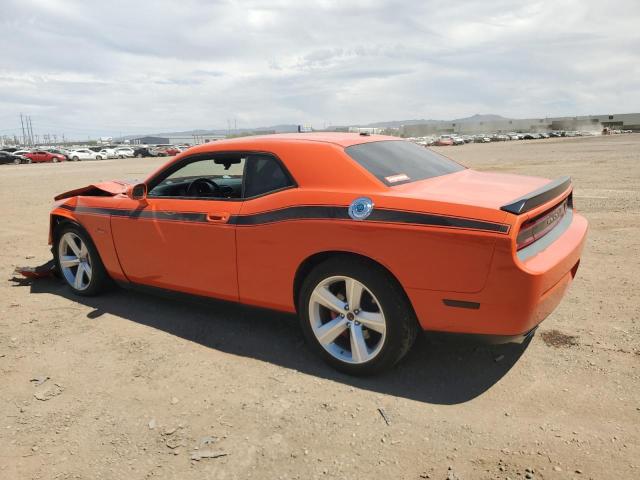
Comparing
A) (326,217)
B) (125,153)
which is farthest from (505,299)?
(125,153)

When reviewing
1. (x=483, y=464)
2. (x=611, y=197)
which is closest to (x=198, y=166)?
(x=483, y=464)

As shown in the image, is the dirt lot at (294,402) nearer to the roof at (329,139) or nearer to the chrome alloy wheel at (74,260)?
the chrome alloy wheel at (74,260)

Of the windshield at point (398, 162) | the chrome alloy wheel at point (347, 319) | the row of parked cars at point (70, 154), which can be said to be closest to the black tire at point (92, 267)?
the chrome alloy wheel at point (347, 319)

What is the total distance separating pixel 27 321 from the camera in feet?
14.4

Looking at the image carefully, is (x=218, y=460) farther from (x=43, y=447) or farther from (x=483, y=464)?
(x=483, y=464)

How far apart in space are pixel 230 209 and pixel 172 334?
4.02ft

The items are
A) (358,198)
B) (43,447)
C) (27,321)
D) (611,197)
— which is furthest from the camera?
(611,197)

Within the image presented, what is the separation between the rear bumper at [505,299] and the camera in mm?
2568

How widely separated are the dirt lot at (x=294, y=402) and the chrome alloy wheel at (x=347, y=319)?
205 mm

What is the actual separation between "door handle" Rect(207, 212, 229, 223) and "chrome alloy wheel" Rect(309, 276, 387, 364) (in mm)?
885

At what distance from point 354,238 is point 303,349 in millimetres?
1148

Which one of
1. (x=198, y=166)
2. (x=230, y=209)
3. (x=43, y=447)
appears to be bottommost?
(x=43, y=447)

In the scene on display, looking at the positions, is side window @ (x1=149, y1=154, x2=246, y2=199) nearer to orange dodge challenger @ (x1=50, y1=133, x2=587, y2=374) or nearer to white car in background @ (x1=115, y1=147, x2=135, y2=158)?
orange dodge challenger @ (x1=50, y1=133, x2=587, y2=374)

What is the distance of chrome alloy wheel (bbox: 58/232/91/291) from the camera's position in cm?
485
